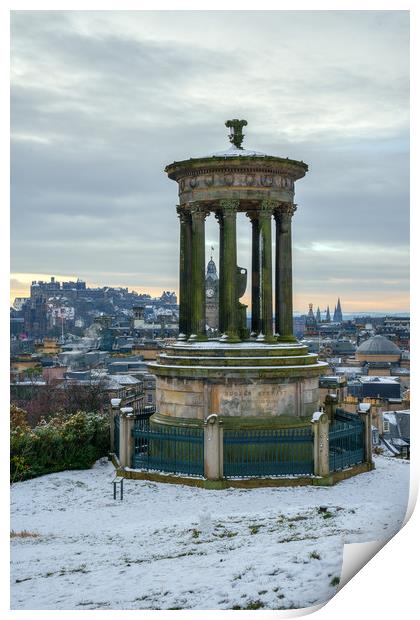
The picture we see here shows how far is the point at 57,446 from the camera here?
22.8 meters

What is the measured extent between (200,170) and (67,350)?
111866 millimetres

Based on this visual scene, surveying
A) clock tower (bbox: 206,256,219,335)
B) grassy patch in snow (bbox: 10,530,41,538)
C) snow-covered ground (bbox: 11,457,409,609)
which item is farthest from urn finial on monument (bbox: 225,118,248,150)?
clock tower (bbox: 206,256,219,335)

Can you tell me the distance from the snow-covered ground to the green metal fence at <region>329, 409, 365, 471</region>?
2.17 ft

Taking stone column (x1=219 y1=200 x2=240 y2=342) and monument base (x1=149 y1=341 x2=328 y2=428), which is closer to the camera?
monument base (x1=149 y1=341 x2=328 y2=428)

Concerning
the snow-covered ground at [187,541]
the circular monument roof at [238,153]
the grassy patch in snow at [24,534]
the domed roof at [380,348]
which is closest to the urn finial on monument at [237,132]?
the circular monument roof at [238,153]

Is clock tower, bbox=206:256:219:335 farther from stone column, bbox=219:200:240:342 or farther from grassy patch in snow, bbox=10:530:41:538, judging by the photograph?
grassy patch in snow, bbox=10:530:41:538

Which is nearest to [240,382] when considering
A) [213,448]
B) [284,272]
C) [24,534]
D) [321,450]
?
[213,448]

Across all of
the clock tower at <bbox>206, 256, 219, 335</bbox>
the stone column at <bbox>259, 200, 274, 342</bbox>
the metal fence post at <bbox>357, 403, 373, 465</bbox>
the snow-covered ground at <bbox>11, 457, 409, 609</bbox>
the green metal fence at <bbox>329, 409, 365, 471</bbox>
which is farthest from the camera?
the clock tower at <bbox>206, 256, 219, 335</bbox>

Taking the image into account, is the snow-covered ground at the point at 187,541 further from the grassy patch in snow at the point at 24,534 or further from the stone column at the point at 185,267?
the stone column at the point at 185,267

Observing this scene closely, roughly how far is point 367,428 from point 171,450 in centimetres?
587

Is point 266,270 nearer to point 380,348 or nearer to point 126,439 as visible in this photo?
point 126,439

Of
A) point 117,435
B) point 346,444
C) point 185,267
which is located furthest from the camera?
point 185,267

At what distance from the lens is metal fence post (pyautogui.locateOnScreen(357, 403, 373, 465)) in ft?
74.5

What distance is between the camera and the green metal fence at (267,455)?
20.3 metres
